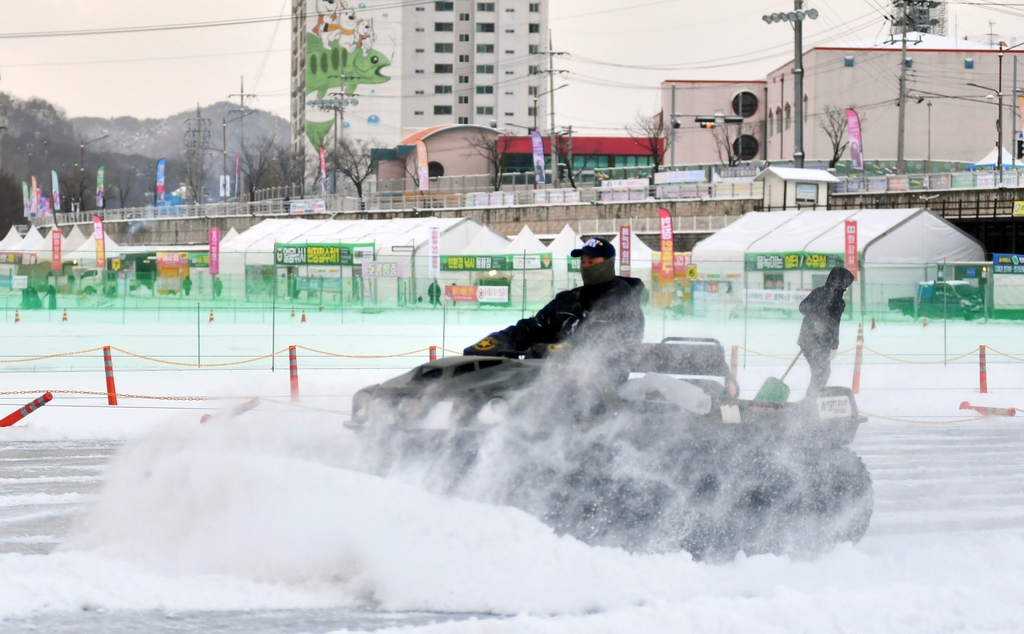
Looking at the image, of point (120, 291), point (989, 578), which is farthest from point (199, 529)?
point (120, 291)

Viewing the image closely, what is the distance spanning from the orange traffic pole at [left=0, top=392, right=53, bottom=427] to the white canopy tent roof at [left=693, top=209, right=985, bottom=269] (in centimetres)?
2959

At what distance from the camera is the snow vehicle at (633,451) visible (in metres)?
5.81

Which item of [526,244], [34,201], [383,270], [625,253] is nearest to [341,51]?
[34,201]

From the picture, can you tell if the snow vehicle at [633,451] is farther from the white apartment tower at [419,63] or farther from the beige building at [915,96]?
the white apartment tower at [419,63]

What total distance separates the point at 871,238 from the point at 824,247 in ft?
8.57

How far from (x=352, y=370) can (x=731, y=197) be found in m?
35.0

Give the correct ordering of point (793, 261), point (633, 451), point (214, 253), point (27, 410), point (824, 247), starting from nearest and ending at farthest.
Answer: point (633, 451) → point (27, 410) → point (793, 261) → point (824, 247) → point (214, 253)

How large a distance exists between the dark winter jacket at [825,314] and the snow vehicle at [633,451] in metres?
1.89

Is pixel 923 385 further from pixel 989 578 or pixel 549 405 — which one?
pixel 549 405

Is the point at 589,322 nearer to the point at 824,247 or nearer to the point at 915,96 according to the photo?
the point at 824,247

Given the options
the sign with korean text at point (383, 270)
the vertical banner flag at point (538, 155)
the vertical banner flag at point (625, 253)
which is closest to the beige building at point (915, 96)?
the vertical banner flag at point (538, 155)

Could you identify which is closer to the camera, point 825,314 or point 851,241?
point 825,314

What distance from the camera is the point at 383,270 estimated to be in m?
38.1

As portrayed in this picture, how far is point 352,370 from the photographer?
70.3 ft
